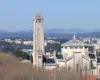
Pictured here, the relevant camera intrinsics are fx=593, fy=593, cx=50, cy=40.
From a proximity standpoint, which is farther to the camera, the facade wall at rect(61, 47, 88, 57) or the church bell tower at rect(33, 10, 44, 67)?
the church bell tower at rect(33, 10, 44, 67)

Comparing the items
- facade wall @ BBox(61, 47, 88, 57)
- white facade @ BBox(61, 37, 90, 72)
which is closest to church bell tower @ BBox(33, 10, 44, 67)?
facade wall @ BBox(61, 47, 88, 57)

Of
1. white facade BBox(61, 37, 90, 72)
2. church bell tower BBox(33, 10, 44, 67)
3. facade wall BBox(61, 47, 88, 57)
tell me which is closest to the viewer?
white facade BBox(61, 37, 90, 72)

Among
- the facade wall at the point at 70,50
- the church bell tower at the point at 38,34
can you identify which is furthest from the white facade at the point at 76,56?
the church bell tower at the point at 38,34

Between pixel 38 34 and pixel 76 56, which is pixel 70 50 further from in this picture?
pixel 38 34

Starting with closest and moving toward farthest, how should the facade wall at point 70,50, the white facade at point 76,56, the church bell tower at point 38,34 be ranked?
the white facade at point 76,56 → the facade wall at point 70,50 → the church bell tower at point 38,34

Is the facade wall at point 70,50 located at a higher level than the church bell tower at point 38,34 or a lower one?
lower

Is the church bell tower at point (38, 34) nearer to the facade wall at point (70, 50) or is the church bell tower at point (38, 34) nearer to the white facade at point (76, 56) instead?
the facade wall at point (70, 50)

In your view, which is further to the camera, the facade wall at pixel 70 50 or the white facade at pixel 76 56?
the facade wall at pixel 70 50

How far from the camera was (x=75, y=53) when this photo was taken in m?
46.9

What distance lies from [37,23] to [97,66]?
12958mm

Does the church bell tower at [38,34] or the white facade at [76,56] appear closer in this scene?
the white facade at [76,56]

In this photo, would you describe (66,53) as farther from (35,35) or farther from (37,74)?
(37,74)

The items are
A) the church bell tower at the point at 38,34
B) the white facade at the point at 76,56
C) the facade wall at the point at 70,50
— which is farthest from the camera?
the church bell tower at the point at 38,34

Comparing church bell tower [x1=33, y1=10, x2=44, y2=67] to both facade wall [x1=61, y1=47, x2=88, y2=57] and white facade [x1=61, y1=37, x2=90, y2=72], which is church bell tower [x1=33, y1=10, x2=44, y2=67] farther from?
white facade [x1=61, y1=37, x2=90, y2=72]
